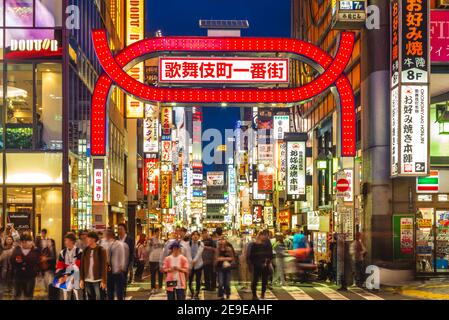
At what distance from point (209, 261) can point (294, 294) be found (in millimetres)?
2919

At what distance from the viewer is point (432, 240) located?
3122 cm

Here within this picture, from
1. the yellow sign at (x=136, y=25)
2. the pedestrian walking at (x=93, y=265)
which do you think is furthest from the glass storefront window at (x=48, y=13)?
the pedestrian walking at (x=93, y=265)

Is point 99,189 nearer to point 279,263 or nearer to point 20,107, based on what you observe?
point 20,107

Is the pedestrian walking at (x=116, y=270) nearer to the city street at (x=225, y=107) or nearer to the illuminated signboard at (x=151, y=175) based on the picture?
the city street at (x=225, y=107)

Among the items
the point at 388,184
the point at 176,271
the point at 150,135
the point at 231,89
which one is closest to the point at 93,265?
the point at 176,271

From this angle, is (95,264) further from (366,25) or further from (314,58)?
(366,25)

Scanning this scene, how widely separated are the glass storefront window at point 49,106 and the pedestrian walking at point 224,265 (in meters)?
13.3

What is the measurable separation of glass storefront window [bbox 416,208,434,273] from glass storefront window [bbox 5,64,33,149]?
16.4 metres

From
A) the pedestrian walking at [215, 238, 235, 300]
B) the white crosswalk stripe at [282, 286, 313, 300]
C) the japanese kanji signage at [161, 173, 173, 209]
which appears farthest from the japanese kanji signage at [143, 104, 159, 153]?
the pedestrian walking at [215, 238, 235, 300]

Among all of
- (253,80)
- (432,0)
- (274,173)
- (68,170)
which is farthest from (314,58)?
(274,173)

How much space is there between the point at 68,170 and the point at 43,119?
7.90 ft

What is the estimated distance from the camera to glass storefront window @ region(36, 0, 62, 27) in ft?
109

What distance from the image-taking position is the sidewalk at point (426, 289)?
23328mm

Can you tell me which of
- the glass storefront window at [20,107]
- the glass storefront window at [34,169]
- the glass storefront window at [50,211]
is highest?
the glass storefront window at [20,107]
